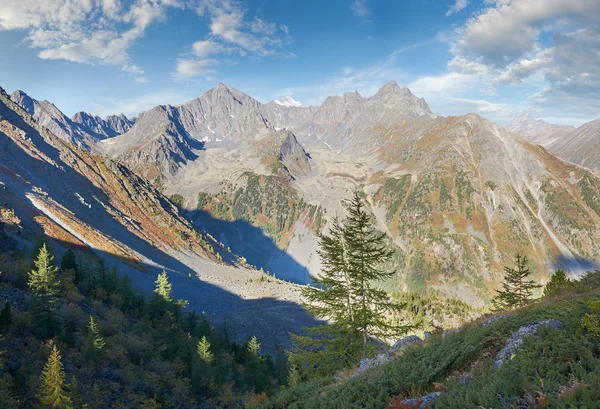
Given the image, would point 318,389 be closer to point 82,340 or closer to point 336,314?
point 336,314

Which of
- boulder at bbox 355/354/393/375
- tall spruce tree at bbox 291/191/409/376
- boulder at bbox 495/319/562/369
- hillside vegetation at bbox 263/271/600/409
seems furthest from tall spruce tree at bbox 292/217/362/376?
boulder at bbox 495/319/562/369

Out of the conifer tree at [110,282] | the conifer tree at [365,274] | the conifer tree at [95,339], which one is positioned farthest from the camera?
the conifer tree at [110,282]

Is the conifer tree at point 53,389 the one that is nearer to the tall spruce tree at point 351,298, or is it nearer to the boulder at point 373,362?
the tall spruce tree at point 351,298

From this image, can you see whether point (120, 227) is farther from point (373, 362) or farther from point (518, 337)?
point (518, 337)

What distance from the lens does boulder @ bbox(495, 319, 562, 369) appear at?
10028mm

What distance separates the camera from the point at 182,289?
3071 inches

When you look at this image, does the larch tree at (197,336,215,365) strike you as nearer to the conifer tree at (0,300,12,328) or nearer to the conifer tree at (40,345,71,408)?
the conifer tree at (0,300,12,328)

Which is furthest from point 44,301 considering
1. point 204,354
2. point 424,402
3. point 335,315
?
point 424,402

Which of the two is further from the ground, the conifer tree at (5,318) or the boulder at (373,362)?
the boulder at (373,362)

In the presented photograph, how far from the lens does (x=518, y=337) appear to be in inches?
441

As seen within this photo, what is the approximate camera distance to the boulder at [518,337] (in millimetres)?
10028

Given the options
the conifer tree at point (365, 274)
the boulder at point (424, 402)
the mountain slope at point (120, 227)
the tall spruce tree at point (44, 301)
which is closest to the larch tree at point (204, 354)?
the tall spruce tree at point (44, 301)

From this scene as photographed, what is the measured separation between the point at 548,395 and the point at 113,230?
101627 mm

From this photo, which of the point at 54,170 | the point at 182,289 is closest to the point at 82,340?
the point at 182,289
